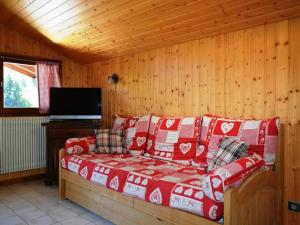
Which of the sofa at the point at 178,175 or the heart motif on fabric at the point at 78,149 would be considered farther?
the heart motif on fabric at the point at 78,149

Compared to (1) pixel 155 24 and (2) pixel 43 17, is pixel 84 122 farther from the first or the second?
(1) pixel 155 24

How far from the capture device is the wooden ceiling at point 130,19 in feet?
7.68

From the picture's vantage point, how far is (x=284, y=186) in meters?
2.38

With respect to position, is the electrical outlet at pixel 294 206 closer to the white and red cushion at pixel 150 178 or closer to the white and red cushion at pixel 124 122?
the white and red cushion at pixel 150 178

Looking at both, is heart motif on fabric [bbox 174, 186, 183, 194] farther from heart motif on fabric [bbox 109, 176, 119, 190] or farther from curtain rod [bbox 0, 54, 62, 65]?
curtain rod [bbox 0, 54, 62, 65]

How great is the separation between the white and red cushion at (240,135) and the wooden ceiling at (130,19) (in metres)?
0.95

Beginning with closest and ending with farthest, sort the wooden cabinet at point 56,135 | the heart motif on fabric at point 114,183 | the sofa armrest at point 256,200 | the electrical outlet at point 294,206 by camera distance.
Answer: the sofa armrest at point 256,200 → the electrical outlet at point 294,206 → the heart motif on fabric at point 114,183 → the wooden cabinet at point 56,135

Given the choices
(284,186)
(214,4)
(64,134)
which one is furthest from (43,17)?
(284,186)

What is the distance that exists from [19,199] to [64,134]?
0.99 metres

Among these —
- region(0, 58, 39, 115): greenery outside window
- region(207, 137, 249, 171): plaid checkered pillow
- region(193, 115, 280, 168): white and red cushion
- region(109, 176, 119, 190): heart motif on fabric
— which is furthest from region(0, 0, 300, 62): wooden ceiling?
region(109, 176, 119, 190): heart motif on fabric

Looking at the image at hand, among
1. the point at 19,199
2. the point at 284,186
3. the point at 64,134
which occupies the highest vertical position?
the point at 64,134

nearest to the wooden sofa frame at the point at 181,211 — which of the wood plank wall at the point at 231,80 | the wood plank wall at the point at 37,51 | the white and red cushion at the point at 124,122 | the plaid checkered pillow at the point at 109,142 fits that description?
the wood plank wall at the point at 231,80

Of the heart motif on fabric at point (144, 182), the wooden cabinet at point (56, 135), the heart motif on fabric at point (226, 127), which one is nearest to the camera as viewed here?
the heart motif on fabric at point (144, 182)

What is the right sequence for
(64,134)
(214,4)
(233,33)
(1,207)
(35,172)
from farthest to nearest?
1. (35,172)
2. (64,134)
3. (1,207)
4. (233,33)
5. (214,4)
